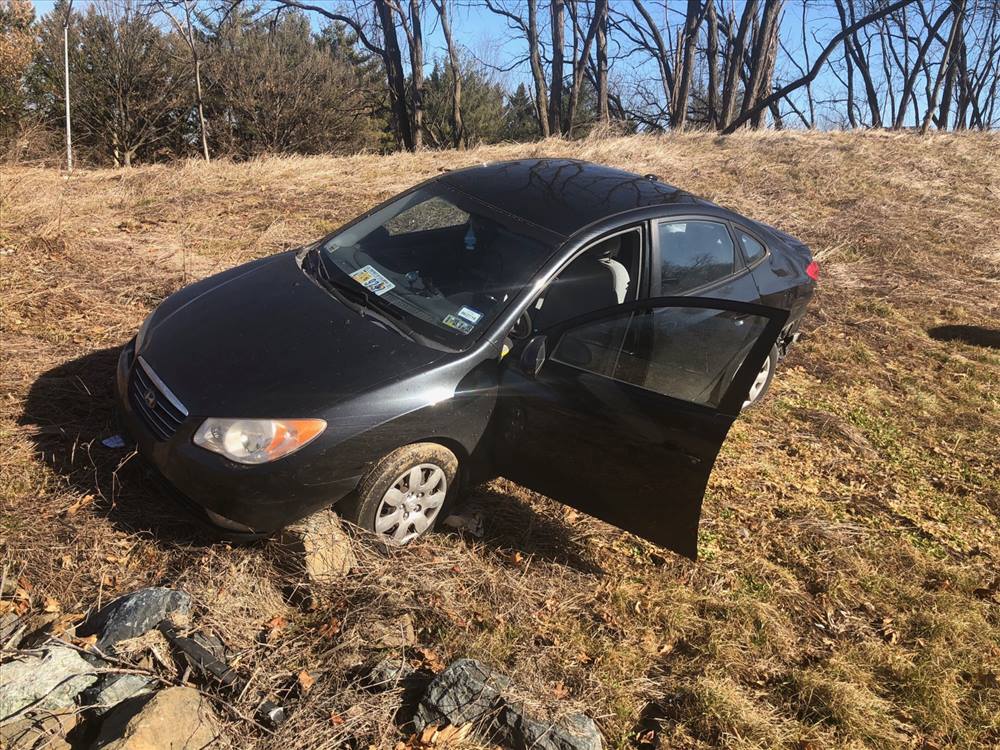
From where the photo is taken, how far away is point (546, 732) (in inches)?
104

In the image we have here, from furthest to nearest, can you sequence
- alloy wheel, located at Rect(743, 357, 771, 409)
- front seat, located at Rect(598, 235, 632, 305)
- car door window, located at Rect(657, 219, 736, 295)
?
alloy wheel, located at Rect(743, 357, 771, 409), car door window, located at Rect(657, 219, 736, 295), front seat, located at Rect(598, 235, 632, 305)

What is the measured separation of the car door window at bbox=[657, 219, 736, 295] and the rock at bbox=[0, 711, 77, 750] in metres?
3.34

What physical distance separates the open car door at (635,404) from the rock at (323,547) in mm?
Answer: 884

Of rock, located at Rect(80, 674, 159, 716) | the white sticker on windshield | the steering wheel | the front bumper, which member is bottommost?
rock, located at Rect(80, 674, 159, 716)

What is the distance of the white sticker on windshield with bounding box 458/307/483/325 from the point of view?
11.9ft

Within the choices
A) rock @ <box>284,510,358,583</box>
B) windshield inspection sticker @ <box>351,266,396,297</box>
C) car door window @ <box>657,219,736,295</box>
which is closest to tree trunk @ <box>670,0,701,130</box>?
car door window @ <box>657,219,736,295</box>

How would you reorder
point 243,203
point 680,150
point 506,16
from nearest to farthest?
point 243,203, point 680,150, point 506,16

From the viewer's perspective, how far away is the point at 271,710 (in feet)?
8.49

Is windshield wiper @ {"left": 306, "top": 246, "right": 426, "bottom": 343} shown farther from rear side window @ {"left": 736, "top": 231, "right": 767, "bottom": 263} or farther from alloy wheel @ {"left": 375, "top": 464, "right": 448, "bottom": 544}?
rear side window @ {"left": 736, "top": 231, "right": 767, "bottom": 263}

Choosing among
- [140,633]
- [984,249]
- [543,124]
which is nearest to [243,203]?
[140,633]

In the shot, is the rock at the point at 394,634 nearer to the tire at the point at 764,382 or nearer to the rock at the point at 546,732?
the rock at the point at 546,732

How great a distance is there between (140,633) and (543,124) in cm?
2425

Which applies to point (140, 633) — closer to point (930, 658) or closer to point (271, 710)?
point (271, 710)

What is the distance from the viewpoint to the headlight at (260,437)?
3066 mm
